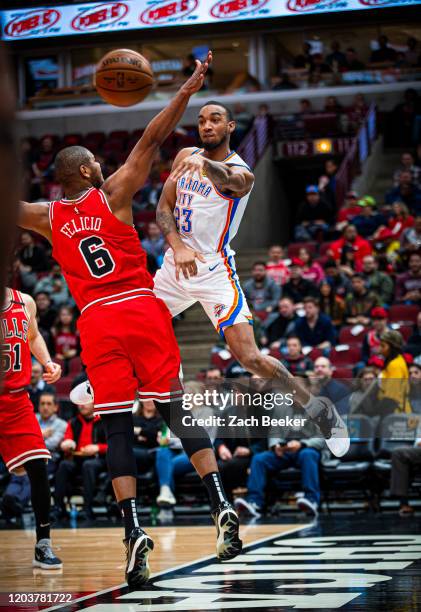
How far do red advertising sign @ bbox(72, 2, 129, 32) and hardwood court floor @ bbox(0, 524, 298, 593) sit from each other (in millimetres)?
13524

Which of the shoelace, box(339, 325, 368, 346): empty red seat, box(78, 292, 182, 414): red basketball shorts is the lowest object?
box(339, 325, 368, 346): empty red seat

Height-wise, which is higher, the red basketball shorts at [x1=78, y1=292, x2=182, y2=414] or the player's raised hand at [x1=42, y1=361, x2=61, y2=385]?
the red basketball shorts at [x1=78, y1=292, x2=182, y2=414]

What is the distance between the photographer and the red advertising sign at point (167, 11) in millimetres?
19516

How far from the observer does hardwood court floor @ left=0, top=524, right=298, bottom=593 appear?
520 centimetres

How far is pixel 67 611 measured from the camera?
13.6 ft

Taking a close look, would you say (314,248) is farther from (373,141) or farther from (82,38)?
(82,38)

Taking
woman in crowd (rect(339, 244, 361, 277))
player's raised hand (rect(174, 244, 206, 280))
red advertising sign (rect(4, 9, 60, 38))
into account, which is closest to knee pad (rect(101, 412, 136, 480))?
player's raised hand (rect(174, 244, 206, 280))

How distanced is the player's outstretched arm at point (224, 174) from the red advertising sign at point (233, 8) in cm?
1485

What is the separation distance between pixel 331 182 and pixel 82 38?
22.9 ft

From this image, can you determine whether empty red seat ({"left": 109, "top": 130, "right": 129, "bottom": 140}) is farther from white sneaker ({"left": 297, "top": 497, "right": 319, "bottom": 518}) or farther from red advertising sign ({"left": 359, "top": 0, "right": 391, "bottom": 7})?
white sneaker ({"left": 297, "top": 497, "right": 319, "bottom": 518})

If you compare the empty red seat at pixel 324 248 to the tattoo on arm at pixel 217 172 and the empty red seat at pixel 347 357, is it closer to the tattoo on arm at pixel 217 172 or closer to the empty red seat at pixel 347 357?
the empty red seat at pixel 347 357

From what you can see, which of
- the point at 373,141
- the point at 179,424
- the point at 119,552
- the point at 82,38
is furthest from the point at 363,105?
the point at 179,424

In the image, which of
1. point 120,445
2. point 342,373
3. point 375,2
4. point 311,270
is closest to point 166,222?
point 120,445

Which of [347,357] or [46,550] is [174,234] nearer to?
[46,550]
